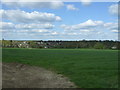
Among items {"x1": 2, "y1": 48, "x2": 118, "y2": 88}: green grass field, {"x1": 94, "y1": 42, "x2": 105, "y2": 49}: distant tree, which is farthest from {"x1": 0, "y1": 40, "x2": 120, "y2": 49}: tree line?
{"x1": 2, "y1": 48, "x2": 118, "y2": 88}: green grass field

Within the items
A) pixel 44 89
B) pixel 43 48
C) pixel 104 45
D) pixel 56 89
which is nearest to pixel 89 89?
pixel 56 89

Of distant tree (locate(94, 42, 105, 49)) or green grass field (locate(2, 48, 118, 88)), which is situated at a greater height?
distant tree (locate(94, 42, 105, 49))

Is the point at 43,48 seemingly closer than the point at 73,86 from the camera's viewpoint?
No

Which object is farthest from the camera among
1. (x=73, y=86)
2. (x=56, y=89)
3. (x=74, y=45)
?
(x=74, y=45)

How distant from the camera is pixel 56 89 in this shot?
14.1 meters

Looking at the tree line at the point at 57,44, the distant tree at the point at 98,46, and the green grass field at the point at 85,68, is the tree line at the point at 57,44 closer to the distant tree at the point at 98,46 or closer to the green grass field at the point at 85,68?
the distant tree at the point at 98,46

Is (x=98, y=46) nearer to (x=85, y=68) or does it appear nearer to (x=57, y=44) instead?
(x=57, y=44)

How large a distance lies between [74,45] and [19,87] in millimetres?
97872

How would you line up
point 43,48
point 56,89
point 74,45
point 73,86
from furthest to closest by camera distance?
point 74,45, point 43,48, point 73,86, point 56,89

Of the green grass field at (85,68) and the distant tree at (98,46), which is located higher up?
the distant tree at (98,46)

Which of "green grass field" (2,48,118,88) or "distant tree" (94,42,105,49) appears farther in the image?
"distant tree" (94,42,105,49)

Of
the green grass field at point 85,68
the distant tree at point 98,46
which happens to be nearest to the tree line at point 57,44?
the distant tree at point 98,46

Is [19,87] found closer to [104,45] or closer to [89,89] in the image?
[89,89]

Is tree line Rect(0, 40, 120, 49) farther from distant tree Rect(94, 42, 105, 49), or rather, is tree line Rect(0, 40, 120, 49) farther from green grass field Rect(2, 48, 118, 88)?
green grass field Rect(2, 48, 118, 88)
